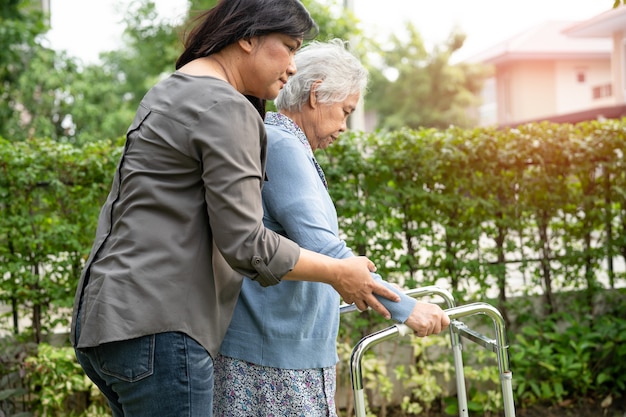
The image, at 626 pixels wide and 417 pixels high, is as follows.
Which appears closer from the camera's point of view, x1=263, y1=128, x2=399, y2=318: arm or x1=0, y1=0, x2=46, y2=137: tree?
x1=263, y1=128, x2=399, y2=318: arm

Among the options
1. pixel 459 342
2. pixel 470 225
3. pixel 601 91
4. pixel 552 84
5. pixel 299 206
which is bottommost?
pixel 459 342

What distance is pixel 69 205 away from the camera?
397cm

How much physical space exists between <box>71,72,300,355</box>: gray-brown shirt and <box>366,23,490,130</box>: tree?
29918 millimetres

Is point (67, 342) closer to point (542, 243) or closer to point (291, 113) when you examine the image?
point (291, 113)

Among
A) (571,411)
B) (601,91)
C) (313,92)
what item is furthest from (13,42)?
(601,91)

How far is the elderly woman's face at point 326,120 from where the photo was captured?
2074 mm

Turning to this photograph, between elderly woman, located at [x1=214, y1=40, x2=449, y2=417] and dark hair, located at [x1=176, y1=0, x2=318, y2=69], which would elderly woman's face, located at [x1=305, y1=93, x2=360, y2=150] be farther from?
dark hair, located at [x1=176, y1=0, x2=318, y2=69]

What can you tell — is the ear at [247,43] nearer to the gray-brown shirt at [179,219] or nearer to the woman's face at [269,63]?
the woman's face at [269,63]

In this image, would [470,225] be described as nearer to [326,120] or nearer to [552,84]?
[326,120]

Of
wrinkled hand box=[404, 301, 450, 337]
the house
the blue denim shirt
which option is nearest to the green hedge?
the blue denim shirt

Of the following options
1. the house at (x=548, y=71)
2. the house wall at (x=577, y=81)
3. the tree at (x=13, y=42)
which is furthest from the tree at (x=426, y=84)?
the tree at (x=13, y=42)

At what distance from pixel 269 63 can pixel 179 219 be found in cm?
43

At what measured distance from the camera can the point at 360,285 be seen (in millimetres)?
1747

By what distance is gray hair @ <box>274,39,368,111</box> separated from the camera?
2047 mm
